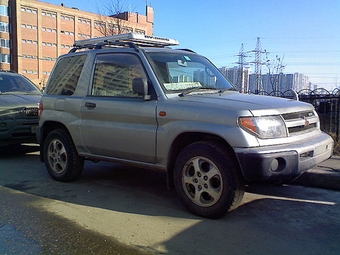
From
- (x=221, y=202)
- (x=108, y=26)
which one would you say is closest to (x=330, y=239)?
(x=221, y=202)

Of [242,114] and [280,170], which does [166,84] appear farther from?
[280,170]

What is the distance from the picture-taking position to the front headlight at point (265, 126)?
12.3ft

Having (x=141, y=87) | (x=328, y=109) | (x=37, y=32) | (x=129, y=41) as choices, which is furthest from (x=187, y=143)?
(x=37, y=32)

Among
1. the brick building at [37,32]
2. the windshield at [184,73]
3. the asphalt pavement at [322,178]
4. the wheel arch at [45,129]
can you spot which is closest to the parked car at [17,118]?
the wheel arch at [45,129]

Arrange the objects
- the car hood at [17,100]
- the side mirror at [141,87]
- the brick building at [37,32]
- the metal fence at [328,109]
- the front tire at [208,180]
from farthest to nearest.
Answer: the brick building at [37,32] < the metal fence at [328,109] < the car hood at [17,100] < the side mirror at [141,87] < the front tire at [208,180]

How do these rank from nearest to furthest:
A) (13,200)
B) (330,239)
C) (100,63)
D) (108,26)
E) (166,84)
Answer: (330,239) → (166,84) → (13,200) → (100,63) → (108,26)

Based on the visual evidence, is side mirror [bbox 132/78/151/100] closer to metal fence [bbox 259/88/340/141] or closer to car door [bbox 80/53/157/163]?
car door [bbox 80/53/157/163]

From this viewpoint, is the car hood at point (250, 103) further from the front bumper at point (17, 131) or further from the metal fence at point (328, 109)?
the front bumper at point (17, 131)

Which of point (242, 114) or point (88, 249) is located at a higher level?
point (242, 114)

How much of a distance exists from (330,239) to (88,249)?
240cm

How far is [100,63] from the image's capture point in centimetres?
523

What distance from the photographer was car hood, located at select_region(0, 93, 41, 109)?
24.9 ft

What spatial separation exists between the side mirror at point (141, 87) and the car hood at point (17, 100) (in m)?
4.27

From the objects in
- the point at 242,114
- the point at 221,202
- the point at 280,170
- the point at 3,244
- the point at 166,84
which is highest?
the point at 166,84
